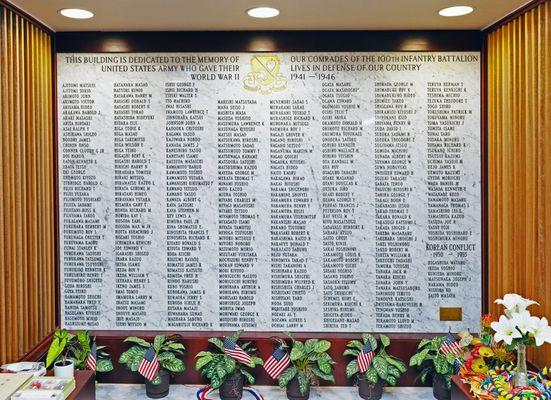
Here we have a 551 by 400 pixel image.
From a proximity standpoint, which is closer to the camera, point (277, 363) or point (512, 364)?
point (512, 364)

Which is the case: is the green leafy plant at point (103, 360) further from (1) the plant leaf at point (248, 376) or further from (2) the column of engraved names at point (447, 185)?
(2) the column of engraved names at point (447, 185)

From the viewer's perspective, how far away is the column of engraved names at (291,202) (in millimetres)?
3371

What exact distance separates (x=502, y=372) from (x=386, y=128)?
168 cm

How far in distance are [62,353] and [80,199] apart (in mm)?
1061

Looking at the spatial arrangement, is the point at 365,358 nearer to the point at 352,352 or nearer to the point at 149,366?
the point at 352,352

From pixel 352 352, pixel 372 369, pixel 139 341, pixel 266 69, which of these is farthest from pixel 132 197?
pixel 372 369

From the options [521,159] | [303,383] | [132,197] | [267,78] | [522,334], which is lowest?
[303,383]

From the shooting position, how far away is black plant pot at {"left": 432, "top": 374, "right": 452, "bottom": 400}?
3.06 m

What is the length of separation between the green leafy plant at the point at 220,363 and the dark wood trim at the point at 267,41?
6.53 feet

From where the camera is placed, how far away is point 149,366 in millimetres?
3088

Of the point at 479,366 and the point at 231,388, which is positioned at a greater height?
the point at 479,366

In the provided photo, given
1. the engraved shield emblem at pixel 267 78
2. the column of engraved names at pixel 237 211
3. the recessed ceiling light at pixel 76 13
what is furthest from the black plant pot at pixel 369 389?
the recessed ceiling light at pixel 76 13

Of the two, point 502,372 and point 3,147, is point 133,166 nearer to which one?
point 3,147

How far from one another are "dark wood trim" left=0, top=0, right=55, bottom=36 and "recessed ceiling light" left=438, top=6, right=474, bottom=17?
258 centimetres
